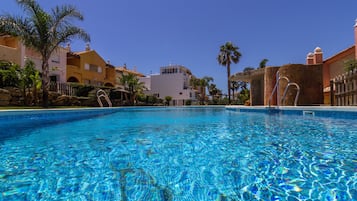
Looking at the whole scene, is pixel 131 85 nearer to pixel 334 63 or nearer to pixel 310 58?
pixel 310 58

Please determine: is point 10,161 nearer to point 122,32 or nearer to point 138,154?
point 138,154

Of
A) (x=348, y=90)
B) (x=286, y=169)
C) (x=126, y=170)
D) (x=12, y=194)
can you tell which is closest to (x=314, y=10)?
(x=348, y=90)

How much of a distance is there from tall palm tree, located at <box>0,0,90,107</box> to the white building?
29.9 metres

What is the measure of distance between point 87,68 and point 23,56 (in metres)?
10.1

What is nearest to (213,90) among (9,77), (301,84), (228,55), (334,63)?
(228,55)

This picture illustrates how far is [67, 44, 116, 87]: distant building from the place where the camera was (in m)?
30.0

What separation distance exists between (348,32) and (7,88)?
24.8m

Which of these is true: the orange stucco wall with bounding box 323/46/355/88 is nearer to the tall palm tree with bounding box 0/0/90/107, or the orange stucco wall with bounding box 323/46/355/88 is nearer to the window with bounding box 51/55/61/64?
the tall palm tree with bounding box 0/0/90/107

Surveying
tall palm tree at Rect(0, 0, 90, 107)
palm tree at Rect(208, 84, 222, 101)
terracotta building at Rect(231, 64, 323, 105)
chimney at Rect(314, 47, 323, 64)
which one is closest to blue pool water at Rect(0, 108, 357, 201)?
terracotta building at Rect(231, 64, 323, 105)

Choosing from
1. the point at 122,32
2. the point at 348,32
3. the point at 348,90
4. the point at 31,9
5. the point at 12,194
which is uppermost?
the point at 122,32

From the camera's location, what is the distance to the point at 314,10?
16.1 metres

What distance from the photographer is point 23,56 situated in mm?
22125

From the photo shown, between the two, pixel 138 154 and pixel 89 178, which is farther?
pixel 138 154

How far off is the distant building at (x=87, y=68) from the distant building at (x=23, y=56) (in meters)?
1.93
